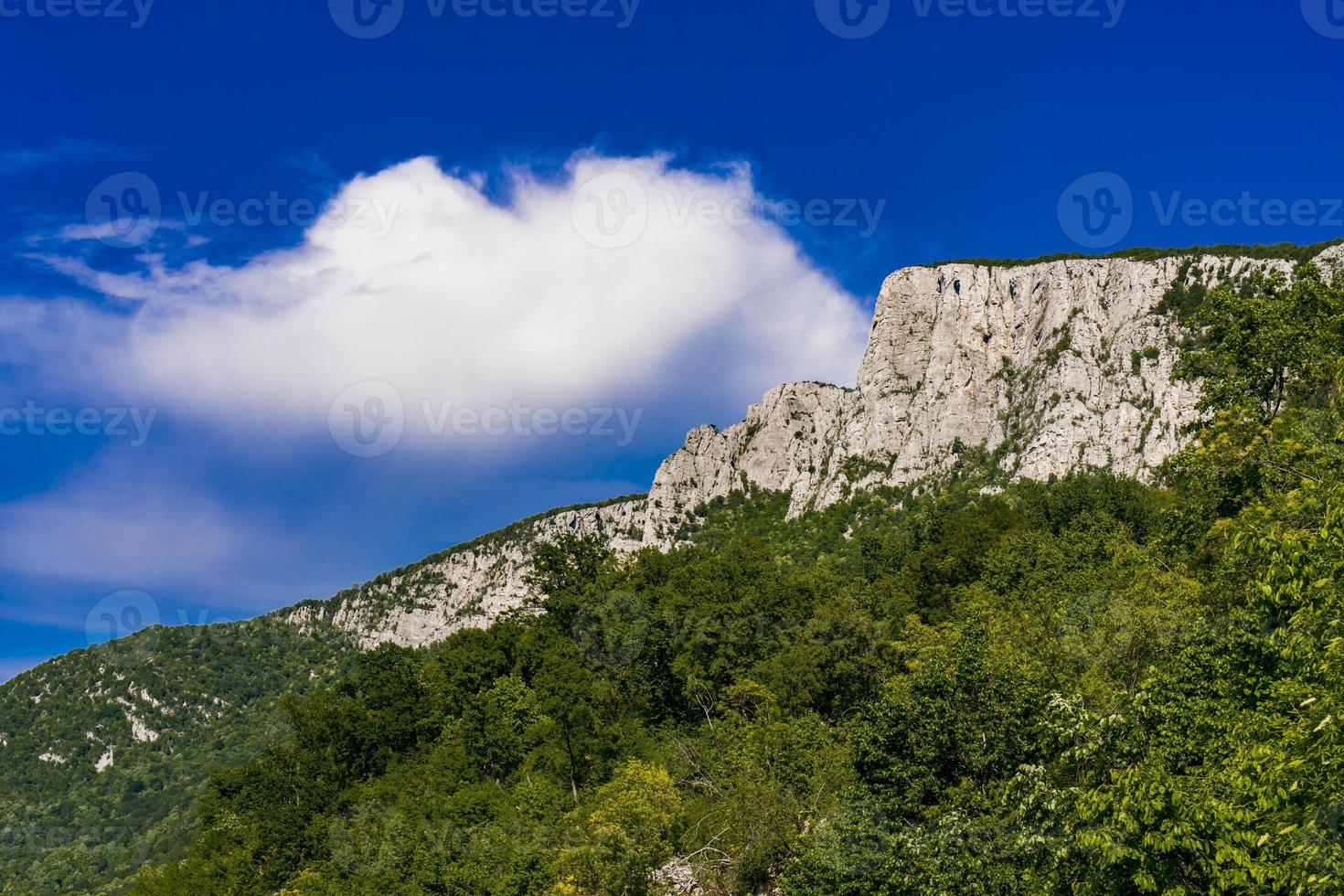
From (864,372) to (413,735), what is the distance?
14653 centimetres

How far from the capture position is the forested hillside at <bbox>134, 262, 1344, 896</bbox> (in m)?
13.7

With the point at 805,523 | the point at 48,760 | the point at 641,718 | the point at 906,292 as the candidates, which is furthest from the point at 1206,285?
the point at 48,760

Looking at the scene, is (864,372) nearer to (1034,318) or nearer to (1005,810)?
(1034,318)

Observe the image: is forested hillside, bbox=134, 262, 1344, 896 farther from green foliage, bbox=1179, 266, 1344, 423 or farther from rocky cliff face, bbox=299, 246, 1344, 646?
rocky cliff face, bbox=299, 246, 1344, 646

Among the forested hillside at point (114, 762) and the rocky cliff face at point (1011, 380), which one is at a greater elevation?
the rocky cliff face at point (1011, 380)

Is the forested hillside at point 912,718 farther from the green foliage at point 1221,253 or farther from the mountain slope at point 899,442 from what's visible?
the green foliage at point 1221,253

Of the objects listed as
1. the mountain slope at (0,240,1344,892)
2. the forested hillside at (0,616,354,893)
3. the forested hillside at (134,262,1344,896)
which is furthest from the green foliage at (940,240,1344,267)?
the forested hillside at (0,616,354,893)

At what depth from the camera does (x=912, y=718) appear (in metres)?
25.7

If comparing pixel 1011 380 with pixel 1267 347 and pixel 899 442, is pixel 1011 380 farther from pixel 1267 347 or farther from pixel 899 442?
pixel 1267 347

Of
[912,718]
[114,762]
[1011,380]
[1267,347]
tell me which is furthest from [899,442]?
[114,762]

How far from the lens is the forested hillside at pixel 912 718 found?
13.7 metres

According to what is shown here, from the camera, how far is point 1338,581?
12680 millimetres

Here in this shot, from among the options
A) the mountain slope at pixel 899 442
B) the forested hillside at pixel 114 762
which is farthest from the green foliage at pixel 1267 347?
the forested hillside at pixel 114 762

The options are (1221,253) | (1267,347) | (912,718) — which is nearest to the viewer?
(912,718)
